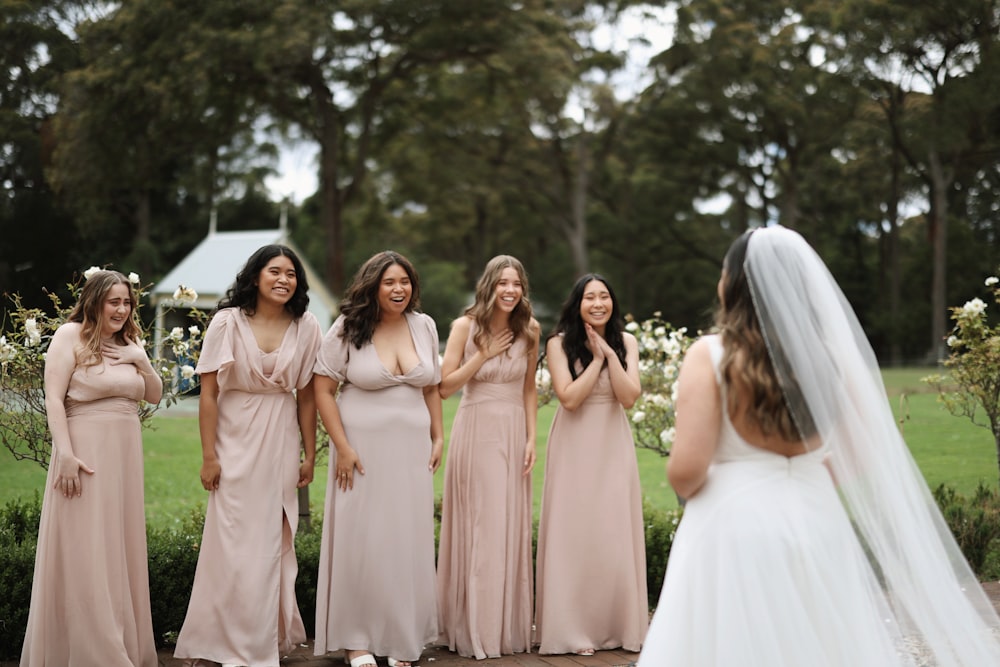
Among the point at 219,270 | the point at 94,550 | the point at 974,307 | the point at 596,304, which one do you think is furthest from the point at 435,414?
the point at 219,270

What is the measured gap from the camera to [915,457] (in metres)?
11.6

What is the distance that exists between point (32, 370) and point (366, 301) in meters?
2.24

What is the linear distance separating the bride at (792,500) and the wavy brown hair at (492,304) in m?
2.78

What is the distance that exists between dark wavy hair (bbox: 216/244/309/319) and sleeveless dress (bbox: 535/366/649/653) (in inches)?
70.7

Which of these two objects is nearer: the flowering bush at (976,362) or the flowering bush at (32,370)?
the flowering bush at (32,370)

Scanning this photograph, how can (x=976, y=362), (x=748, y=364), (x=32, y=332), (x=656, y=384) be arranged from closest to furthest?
(x=748, y=364), (x=32, y=332), (x=976, y=362), (x=656, y=384)

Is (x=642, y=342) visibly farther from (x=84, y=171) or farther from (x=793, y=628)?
(x=84, y=171)

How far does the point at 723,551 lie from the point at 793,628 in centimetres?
32

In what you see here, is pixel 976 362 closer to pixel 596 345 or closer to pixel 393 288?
pixel 596 345

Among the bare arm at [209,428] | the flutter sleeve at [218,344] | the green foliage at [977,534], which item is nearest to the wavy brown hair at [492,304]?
the flutter sleeve at [218,344]

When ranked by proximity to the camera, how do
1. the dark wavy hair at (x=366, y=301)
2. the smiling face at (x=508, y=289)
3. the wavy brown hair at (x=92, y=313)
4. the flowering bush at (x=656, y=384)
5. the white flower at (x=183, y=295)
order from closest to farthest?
the wavy brown hair at (x=92, y=313), the dark wavy hair at (x=366, y=301), the smiling face at (x=508, y=289), the white flower at (x=183, y=295), the flowering bush at (x=656, y=384)

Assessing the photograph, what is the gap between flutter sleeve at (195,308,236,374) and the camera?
522 centimetres

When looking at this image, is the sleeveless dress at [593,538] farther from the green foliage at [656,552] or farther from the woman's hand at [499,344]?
the green foliage at [656,552]

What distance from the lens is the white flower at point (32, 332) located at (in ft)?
18.8
